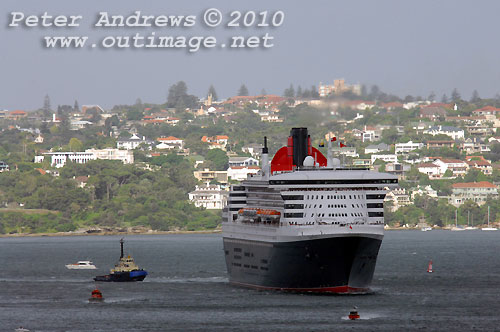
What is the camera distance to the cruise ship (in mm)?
99938

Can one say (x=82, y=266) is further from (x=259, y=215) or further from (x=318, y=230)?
(x=318, y=230)

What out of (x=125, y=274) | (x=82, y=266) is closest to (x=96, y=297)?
(x=125, y=274)

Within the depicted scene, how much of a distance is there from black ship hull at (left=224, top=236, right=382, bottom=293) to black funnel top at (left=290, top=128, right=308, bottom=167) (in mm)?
10678

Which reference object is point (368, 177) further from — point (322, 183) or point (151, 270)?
point (151, 270)

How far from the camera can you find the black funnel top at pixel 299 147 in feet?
370

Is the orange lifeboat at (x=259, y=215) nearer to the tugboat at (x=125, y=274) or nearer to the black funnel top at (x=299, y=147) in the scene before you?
the black funnel top at (x=299, y=147)

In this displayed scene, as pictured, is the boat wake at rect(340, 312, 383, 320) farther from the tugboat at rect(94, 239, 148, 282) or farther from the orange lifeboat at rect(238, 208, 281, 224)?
the tugboat at rect(94, 239, 148, 282)

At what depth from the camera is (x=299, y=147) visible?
11275 centimetres

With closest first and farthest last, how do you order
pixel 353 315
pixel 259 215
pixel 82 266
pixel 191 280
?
pixel 353 315
pixel 259 215
pixel 191 280
pixel 82 266

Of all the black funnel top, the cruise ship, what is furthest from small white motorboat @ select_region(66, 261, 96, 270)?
the cruise ship

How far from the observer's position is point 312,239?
99.7 meters

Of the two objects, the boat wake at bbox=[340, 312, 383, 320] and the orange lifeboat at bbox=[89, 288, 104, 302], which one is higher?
the orange lifeboat at bbox=[89, 288, 104, 302]

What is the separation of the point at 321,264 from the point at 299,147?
15537 mm

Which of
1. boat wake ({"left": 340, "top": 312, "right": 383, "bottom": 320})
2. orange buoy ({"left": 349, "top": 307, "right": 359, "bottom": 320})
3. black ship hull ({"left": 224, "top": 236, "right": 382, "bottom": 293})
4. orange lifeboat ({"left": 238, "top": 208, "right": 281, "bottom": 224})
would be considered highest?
orange lifeboat ({"left": 238, "top": 208, "right": 281, "bottom": 224})
